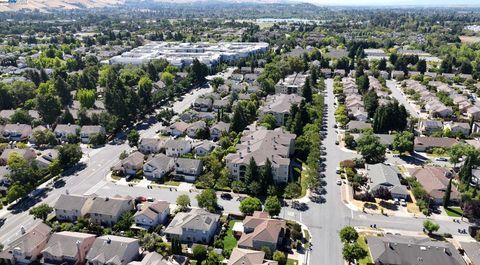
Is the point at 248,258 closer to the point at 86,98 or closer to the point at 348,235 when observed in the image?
the point at 348,235

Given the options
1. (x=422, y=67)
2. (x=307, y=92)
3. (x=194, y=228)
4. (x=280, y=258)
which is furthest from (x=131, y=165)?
(x=422, y=67)

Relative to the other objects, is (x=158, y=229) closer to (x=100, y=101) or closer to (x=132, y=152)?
(x=132, y=152)

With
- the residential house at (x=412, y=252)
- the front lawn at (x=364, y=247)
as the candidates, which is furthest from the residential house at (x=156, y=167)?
the residential house at (x=412, y=252)

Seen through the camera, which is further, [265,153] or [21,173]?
[265,153]

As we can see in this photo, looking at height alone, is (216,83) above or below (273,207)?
above

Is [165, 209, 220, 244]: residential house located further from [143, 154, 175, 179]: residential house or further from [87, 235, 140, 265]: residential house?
[143, 154, 175, 179]: residential house

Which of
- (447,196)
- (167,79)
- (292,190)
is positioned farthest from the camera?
(167,79)

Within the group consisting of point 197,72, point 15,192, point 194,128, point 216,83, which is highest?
point 197,72

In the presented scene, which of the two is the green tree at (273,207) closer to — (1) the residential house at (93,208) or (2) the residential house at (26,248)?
(1) the residential house at (93,208)

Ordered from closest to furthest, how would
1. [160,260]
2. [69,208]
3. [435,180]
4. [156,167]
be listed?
[160,260], [69,208], [435,180], [156,167]
